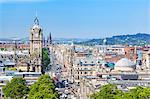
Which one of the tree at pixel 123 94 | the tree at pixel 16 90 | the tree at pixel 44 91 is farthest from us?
the tree at pixel 16 90

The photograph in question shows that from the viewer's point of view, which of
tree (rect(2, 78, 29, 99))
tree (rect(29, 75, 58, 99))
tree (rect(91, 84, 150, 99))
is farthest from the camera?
tree (rect(2, 78, 29, 99))

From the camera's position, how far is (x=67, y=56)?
92.9 meters

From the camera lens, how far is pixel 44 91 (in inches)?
1556

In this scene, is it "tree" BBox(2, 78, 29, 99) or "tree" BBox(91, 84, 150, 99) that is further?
"tree" BBox(2, 78, 29, 99)

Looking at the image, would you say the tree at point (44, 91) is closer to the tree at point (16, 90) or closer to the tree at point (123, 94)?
the tree at point (16, 90)

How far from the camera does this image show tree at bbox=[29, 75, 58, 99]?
1506 inches

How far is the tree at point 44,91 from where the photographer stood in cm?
3824

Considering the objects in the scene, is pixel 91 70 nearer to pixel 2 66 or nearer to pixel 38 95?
pixel 2 66

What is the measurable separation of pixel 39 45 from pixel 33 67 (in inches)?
144

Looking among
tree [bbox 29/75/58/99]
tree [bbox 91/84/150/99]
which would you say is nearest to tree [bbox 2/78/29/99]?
tree [bbox 29/75/58/99]

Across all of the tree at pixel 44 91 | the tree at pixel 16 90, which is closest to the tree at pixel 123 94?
the tree at pixel 44 91

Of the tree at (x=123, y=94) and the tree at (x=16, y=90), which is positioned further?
the tree at (x=16, y=90)

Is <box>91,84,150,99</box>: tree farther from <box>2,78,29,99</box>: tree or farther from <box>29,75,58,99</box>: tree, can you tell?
<box>2,78,29,99</box>: tree

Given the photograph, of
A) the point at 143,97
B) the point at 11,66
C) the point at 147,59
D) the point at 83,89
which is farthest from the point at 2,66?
the point at 143,97
